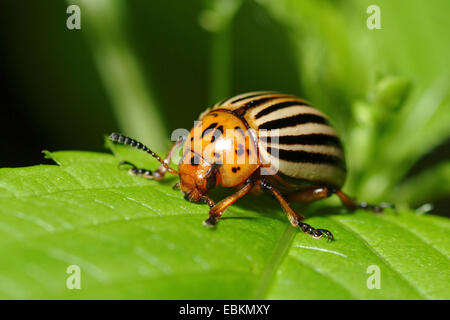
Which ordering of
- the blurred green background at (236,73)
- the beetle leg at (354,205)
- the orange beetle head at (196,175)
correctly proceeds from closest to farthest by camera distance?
the orange beetle head at (196,175)
the beetle leg at (354,205)
the blurred green background at (236,73)

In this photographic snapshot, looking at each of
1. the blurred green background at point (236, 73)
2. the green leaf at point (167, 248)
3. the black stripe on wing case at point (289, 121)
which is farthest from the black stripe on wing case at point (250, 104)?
the blurred green background at point (236, 73)

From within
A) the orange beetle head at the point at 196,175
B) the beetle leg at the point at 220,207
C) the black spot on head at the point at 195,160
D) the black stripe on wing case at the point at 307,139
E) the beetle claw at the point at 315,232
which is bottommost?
the beetle claw at the point at 315,232

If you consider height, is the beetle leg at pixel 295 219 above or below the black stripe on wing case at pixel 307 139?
below

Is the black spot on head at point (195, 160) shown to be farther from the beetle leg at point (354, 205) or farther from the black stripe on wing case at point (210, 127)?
the beetle leg at point (354, 205)

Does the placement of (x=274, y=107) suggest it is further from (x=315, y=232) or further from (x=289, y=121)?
(x=315, y=232)

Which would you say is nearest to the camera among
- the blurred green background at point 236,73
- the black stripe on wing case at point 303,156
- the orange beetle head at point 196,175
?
the orange beetle head at point 196,175

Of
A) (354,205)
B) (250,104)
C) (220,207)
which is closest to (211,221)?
(220,207)

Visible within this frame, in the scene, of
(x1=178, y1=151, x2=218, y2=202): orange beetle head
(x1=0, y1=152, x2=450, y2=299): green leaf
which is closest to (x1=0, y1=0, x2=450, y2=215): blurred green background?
(x1=0, y1=152, x2=450, y2=299): green leaf
